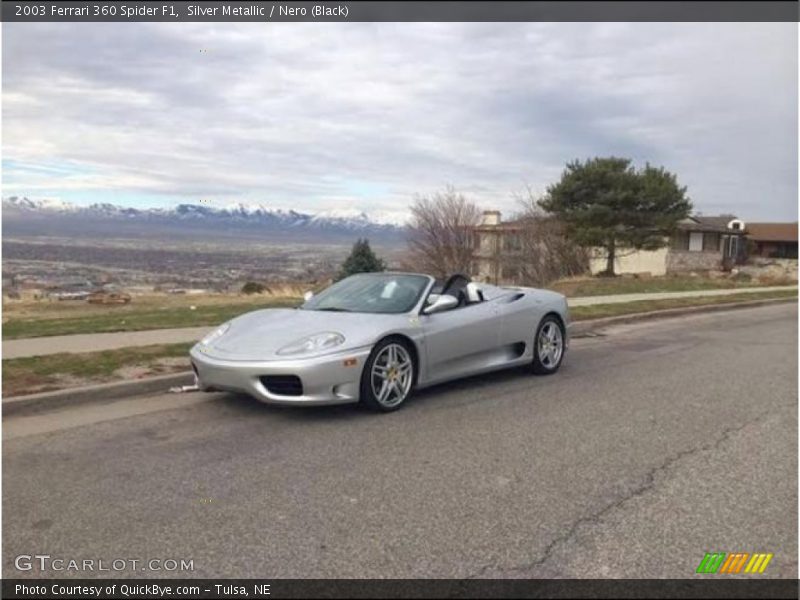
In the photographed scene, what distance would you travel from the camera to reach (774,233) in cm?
A: 7181

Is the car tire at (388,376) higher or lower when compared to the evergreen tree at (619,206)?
lower

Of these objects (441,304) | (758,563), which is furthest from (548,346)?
(758,563)

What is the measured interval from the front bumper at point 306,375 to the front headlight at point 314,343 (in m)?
0.10

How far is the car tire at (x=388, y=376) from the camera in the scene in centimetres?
586

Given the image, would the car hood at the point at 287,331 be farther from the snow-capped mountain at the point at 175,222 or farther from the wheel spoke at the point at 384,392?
the snow-capped mountain at the point at 175,222

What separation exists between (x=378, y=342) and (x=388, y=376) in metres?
0.32

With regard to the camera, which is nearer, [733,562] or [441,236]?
[733,562]

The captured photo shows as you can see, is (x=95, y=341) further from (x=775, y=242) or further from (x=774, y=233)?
(x=774, y=233)

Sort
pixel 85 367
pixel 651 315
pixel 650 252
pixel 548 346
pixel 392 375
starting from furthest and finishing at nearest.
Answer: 1. pixel 650 252
2. pixel 651 315
3. pixel 548 346
4. pixel 85 367
5. pixel 392 375

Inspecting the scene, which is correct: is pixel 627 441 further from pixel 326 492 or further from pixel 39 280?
pixel 39 280

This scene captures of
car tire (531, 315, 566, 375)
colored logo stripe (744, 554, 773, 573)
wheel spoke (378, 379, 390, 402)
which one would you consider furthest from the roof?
colored logo stripe (744, 554, 773, 573)

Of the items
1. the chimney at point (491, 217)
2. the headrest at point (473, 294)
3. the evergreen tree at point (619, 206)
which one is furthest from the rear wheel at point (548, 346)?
the chimney at point (491, 217)

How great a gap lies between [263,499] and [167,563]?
829 millimetres

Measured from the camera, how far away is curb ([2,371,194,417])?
19.2 ft
